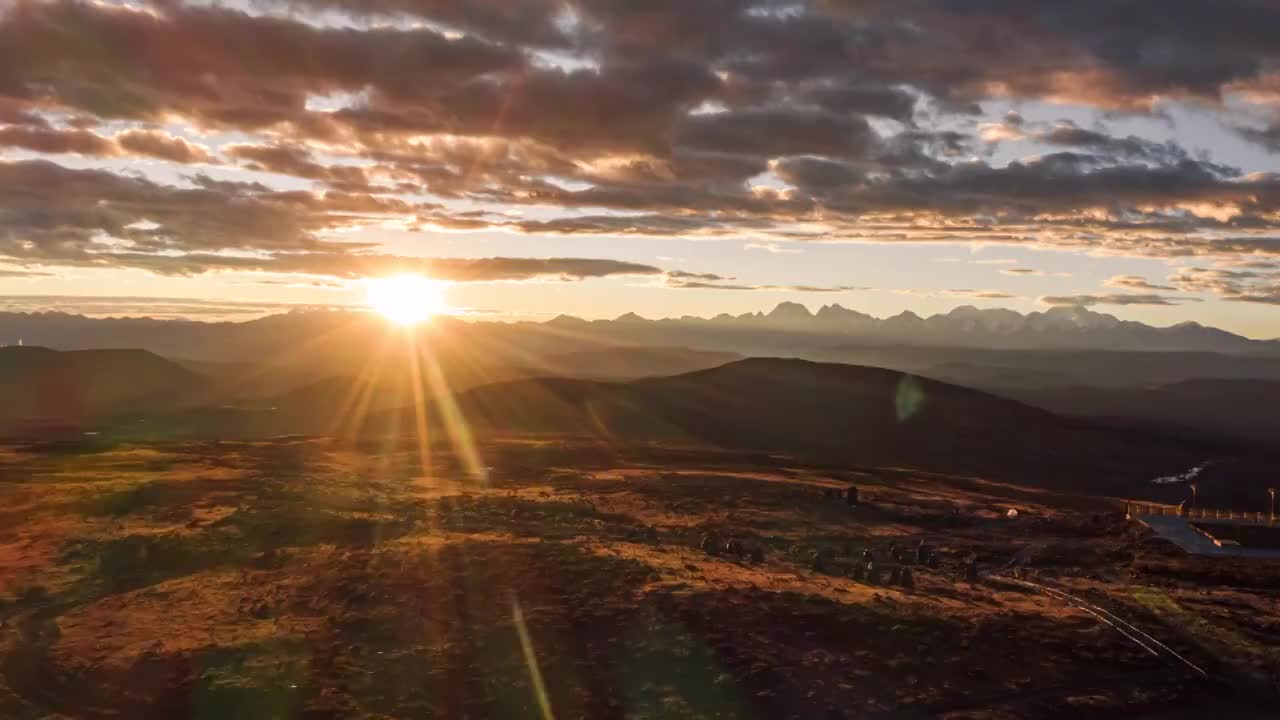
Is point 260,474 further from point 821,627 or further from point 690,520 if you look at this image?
point 821,627

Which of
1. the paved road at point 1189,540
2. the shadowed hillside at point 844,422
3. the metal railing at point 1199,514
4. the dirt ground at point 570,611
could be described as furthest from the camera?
the shadowed hillside at point 844,422

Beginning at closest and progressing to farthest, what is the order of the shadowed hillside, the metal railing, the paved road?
the paved road → the metal railing → the shadowed hillside

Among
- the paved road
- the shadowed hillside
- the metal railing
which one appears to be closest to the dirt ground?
the paved road

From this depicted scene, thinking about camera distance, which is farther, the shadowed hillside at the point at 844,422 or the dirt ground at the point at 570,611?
the shadowed hillside at the point at 844,422

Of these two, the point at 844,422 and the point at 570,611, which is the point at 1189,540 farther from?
the point at 844,422

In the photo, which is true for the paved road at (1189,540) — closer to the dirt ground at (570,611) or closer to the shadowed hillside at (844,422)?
the dirt ground at (570,611)

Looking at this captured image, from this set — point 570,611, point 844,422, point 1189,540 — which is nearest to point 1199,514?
point 1189,540

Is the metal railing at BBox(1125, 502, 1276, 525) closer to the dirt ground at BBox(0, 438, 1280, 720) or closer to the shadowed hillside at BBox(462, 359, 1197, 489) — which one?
the dirt ground at BBox(0, 438, 1280, 720)

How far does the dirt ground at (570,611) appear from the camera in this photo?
Result: 25.6 m

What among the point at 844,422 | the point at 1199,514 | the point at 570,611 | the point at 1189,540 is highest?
the point at 1189,540

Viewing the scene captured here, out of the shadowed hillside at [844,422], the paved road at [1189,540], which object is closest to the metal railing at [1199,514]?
the paved road at [1189,540]

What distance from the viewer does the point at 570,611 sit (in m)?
32.4

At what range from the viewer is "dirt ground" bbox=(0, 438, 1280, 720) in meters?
25.6

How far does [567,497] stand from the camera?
197 feet
